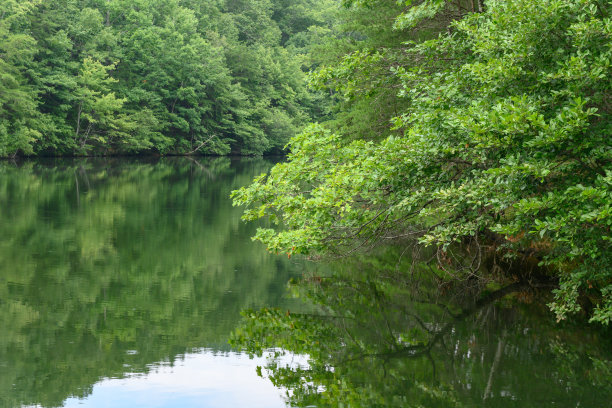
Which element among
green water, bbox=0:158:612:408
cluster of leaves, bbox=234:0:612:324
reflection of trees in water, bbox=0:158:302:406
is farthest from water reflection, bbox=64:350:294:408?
cluster of leaves, bbox=234:0:612:324

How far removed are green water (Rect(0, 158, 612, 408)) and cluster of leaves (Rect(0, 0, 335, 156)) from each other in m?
28.3

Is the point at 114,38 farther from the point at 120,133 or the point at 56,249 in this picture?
the point at 56,249

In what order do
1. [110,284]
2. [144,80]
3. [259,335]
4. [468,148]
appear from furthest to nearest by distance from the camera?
[144,80] < [110,284] < [259,335] < [468,148]

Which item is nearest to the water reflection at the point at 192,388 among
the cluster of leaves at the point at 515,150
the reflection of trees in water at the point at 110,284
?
the reflection of trees in water at the point at 110,284

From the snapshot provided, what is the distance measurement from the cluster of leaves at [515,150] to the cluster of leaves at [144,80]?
32741 millimetres

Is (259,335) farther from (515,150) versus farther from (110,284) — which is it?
(515,150)

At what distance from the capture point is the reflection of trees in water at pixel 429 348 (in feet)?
24.1

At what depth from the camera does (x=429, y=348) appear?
8859 millimetres

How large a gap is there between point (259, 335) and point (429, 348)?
2174 mm

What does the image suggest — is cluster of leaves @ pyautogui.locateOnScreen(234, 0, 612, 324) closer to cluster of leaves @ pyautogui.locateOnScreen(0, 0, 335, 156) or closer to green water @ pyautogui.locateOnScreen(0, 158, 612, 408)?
green water @ pyautogui.locateOnScreen(0, 158, 612, 408)

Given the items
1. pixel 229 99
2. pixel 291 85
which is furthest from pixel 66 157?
pixel 291 85

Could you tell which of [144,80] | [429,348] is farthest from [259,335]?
[144,80]

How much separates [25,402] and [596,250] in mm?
5642

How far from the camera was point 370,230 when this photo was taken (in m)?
10.3
